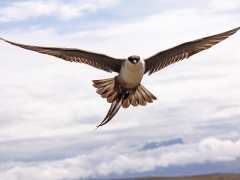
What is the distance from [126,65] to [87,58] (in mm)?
2862

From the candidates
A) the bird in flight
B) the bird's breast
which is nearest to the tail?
the bird in flight

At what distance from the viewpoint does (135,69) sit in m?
29.8

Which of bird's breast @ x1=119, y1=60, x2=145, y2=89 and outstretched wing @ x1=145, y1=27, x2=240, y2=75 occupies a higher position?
outstretched wing @ x1=145, y1=27, x2=240, y2=75

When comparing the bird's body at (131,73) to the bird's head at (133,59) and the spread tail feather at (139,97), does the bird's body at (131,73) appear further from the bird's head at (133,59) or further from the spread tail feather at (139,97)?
the spread tail feather at (139,97)

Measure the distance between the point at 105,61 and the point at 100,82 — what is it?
1118mm

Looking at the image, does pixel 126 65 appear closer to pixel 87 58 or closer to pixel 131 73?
pixel 131 73

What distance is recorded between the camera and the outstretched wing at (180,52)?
3292 centimetres

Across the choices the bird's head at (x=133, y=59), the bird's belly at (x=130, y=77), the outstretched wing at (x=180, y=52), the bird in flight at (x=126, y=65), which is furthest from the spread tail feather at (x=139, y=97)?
the bird's head at (x=133, y=59)

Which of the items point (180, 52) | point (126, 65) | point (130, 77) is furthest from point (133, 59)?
point (180, 52)

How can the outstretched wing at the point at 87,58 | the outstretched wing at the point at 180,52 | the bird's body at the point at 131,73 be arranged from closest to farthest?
1. the bird's body at the point at 131,73
2. the outstretched wing at the point at 87,58
3. the outstretched wing at the point at 180,52

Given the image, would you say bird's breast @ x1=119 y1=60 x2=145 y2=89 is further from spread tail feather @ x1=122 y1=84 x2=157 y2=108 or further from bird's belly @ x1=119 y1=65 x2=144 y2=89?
spread tail feather @ x1=122 y1=84 x2=157 y2=108

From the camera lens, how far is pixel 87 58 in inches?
1261

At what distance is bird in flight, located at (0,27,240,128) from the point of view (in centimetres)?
3019

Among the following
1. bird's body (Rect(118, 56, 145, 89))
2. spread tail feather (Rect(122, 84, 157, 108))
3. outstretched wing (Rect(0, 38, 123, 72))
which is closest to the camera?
bird's body (Rect(118, 56, 145, 89))
